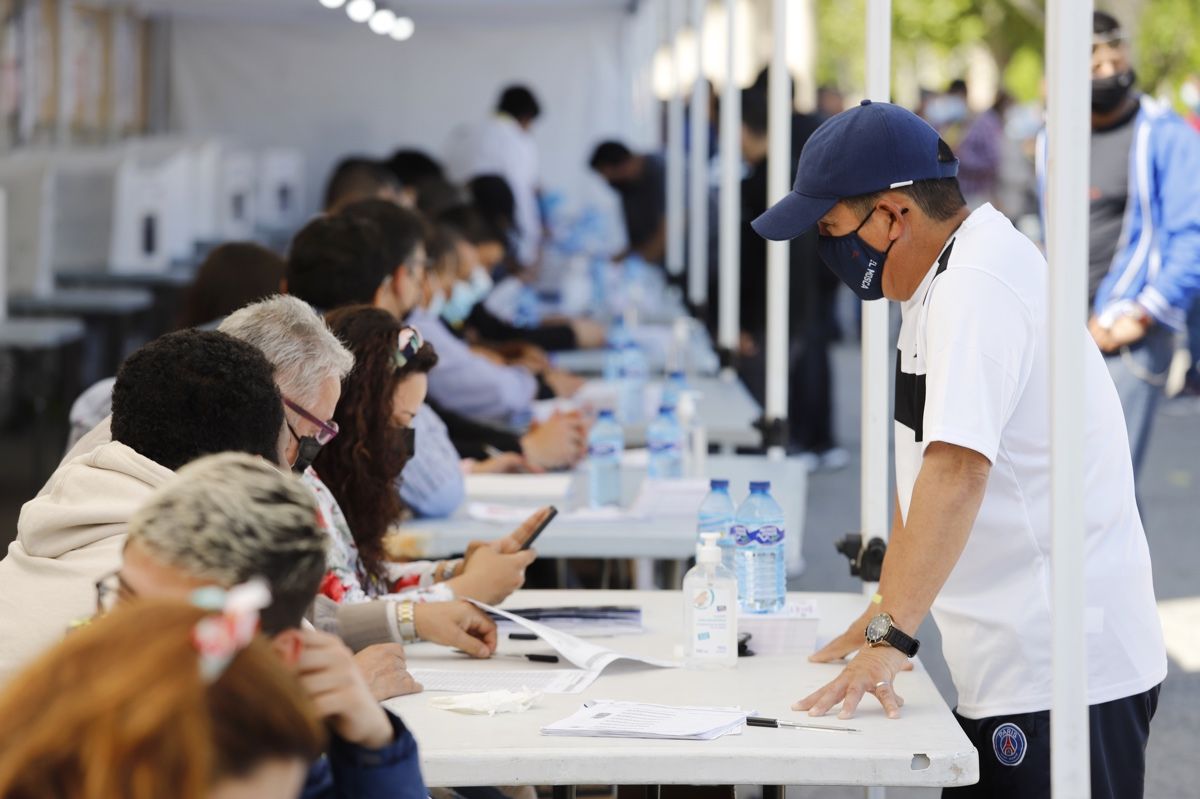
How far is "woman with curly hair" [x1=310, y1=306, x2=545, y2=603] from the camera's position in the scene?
9.78ft

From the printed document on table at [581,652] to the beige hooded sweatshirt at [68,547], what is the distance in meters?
0.84

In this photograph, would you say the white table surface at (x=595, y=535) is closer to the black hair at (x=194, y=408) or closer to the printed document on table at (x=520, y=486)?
the printed document on table at (x=520, y=486)

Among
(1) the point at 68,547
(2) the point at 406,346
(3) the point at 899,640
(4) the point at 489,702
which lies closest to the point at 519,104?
(2) the point at 406,346

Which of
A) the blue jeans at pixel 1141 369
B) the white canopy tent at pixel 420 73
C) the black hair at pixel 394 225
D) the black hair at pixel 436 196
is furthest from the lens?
the white canopy tent at pixel 420 73

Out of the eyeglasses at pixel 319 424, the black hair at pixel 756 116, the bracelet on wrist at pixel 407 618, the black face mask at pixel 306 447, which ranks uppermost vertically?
the black hair at pixel 756 116

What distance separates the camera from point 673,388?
5.50 metres

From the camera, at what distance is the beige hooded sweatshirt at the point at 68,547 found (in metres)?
1.87

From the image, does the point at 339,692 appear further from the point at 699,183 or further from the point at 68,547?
the point at 699,183

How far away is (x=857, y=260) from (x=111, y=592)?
1331 millimetres

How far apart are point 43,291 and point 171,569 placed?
274 inches

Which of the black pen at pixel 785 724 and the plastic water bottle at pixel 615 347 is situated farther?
the plastic water bottle at pixel 615 347

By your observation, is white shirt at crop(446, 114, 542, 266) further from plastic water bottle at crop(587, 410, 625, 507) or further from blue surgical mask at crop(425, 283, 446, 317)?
plastic water bottle at crop(587, 410, 625, 507)

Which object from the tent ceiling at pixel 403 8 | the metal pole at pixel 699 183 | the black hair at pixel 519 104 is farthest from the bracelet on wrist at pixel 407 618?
the black hair at pixel 519 104

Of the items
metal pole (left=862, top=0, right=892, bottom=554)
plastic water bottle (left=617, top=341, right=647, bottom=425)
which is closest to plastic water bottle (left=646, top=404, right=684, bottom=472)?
plastic water bottle (left=617, top=341, right=647, bottom=425)
